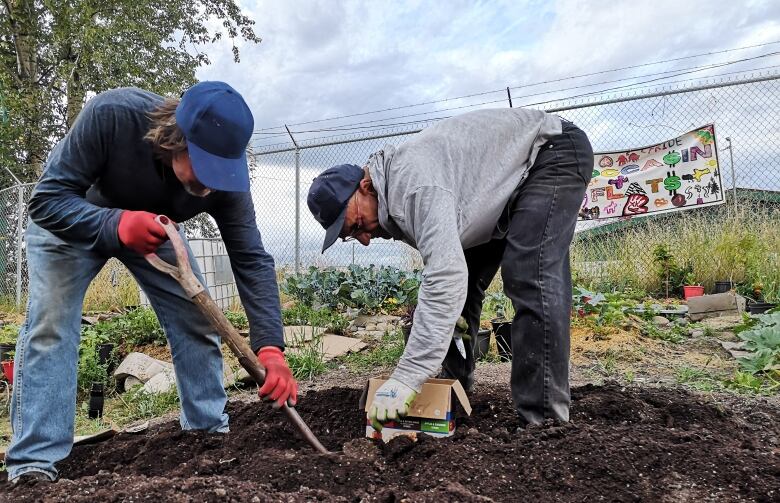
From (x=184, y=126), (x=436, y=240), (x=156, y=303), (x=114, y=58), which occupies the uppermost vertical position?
(x=114, y=58)

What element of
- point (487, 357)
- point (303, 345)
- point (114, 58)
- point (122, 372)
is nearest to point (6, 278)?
point (114, 58)

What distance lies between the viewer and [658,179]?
20.7 ft

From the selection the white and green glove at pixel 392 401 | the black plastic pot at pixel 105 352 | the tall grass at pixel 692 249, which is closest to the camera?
the white and green glove at pixel 392 401

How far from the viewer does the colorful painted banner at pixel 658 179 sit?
6.11 metres

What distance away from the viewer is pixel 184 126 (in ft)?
6.04

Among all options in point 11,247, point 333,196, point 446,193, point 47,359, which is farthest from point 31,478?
point 11,247

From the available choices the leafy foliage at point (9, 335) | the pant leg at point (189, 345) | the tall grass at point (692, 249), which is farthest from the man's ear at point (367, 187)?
the tall grass at point (692, 249)

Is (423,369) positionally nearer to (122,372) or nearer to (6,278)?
(122,372)

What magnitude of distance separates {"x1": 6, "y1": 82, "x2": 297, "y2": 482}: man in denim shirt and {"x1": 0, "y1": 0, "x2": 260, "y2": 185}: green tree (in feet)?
28.5

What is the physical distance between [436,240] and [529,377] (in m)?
0.63

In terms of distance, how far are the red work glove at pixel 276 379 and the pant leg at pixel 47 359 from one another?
2.11 ft

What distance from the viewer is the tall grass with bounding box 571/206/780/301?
6475 mm

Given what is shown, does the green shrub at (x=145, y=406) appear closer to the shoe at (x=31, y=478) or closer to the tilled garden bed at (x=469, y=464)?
the tilled garden bed at (x=469, y=464)

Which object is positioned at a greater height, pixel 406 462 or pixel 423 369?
pixel 423 369
